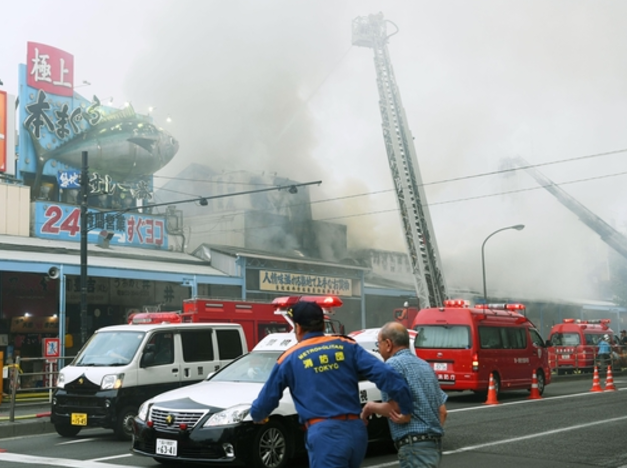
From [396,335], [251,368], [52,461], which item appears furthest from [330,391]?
[52,461]

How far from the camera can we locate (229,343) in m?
13.6

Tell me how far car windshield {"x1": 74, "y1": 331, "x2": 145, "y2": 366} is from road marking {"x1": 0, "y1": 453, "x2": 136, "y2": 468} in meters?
2.24

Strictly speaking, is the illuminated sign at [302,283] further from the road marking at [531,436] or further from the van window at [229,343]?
the road marking at [531,436]

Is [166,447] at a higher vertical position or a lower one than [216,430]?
lower

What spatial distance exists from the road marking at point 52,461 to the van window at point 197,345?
325 cm

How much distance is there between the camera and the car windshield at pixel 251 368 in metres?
9.59

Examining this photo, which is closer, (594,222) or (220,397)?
(220,397)

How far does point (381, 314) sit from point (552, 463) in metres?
36.3

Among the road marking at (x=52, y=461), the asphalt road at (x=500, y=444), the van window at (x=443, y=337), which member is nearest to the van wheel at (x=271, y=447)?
the asphalt road at (x=500, y=444)

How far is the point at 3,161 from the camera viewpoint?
30656mm

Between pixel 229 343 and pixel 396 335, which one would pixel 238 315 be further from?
pixel 396 335

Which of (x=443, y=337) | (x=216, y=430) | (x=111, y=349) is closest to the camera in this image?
(x=216, y=430)

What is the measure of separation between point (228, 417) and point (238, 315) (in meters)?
12.7

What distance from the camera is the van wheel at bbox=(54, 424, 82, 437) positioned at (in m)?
12.4
